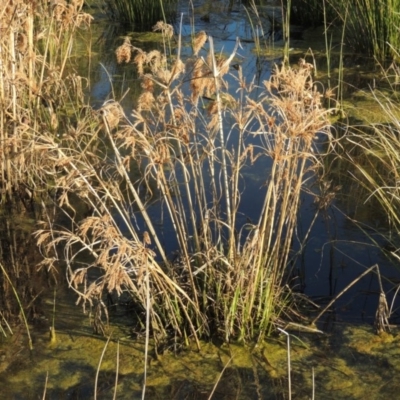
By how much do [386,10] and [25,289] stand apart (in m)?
2.63

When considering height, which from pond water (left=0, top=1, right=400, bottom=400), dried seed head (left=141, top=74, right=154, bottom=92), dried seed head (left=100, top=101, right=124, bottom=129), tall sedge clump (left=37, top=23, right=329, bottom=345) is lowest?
pond water (left=0, top=1, right=400, bottom=400)

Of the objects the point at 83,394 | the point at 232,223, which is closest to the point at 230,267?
the point at 232,223

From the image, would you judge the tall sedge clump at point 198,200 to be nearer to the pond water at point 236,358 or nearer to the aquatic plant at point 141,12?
the pond water at point 236,358

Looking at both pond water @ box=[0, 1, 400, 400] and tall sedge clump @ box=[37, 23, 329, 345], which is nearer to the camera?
tall sedge clump @ box=[37, 23, 329, 345]

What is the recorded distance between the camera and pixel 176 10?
5.93 metres

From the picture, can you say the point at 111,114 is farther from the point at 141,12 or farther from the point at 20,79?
the point at 141,12

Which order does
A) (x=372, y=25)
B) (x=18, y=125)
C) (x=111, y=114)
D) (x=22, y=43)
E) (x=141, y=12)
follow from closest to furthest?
(x=111, y=114) → (x=18, y=125) → (x=22, y=43) → (x=372, y=25) → (x=141, y=12)

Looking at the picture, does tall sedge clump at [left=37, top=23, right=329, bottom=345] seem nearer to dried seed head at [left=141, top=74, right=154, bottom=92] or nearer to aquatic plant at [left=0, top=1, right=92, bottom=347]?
dried seed head at [left=141, top=74, right=154, bottom=92]

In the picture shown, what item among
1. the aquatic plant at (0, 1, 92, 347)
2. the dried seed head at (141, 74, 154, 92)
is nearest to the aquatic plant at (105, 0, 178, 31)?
the aquatic plant at (0, 1, 92, 347)

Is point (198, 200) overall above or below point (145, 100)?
below

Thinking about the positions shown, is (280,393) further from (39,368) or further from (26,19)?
(26,19)

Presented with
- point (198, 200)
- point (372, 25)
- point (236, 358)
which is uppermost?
point (372, 25)

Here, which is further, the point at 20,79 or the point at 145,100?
the point at 20,79

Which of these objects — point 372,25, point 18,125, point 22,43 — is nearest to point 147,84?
point 18,125
